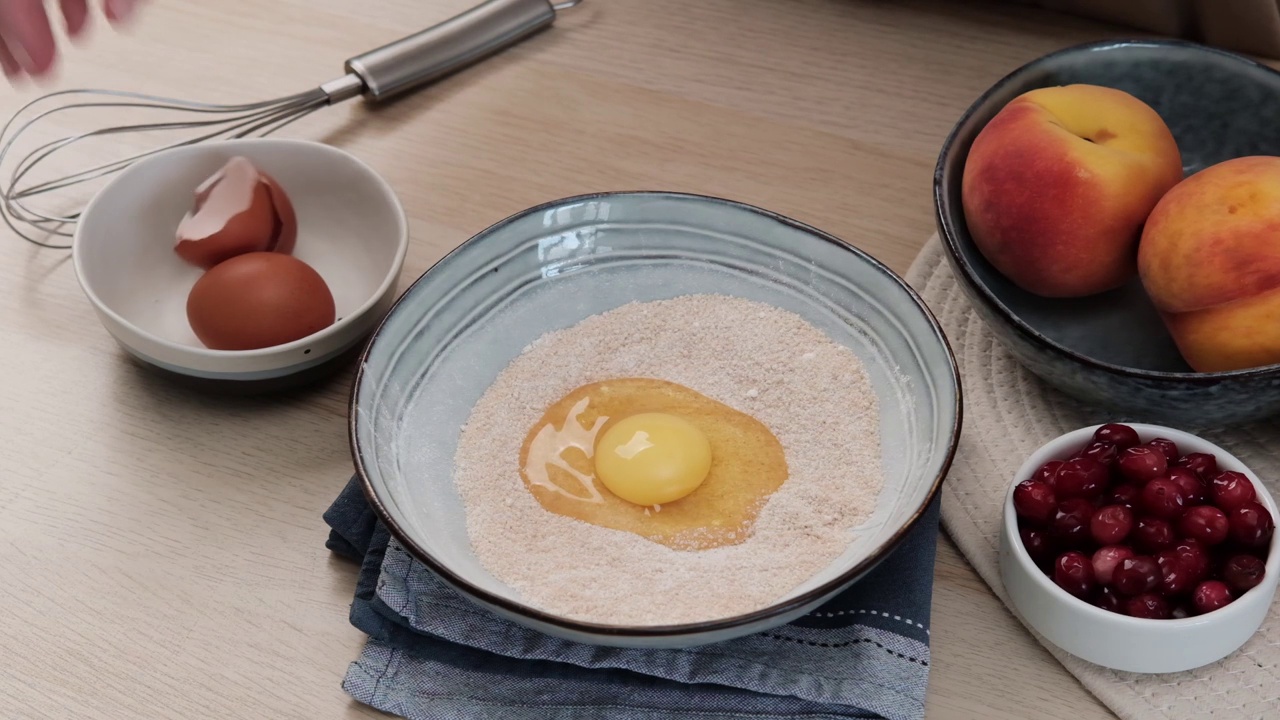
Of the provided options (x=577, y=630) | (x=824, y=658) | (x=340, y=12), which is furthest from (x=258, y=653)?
(x=340, y=12)

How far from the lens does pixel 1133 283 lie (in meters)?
0.94

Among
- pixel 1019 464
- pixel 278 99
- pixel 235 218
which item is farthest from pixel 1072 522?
pixel 278 99

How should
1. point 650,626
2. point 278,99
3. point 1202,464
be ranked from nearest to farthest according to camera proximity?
1. point 650,626
2. point 1202,464
3. point 278,99

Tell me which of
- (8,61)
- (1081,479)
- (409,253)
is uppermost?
(8,61)

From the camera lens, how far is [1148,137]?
89 cm

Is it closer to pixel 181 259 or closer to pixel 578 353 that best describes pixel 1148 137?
pixel 578 353

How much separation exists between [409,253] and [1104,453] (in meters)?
0.67

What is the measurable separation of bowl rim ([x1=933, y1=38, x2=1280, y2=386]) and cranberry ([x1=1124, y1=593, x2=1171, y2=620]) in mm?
160

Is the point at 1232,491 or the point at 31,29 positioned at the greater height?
the point at 31,29

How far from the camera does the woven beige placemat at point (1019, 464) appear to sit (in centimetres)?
69

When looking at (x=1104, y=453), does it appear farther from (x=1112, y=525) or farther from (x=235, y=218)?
(x=235, y=218)

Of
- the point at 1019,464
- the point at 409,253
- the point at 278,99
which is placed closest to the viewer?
the point at 1019,464

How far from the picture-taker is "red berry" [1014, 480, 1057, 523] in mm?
709

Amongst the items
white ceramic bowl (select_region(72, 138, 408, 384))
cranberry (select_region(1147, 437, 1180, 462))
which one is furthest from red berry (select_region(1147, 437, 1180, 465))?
white ceramic bowl (select_region(72, 138, 408, 384))
